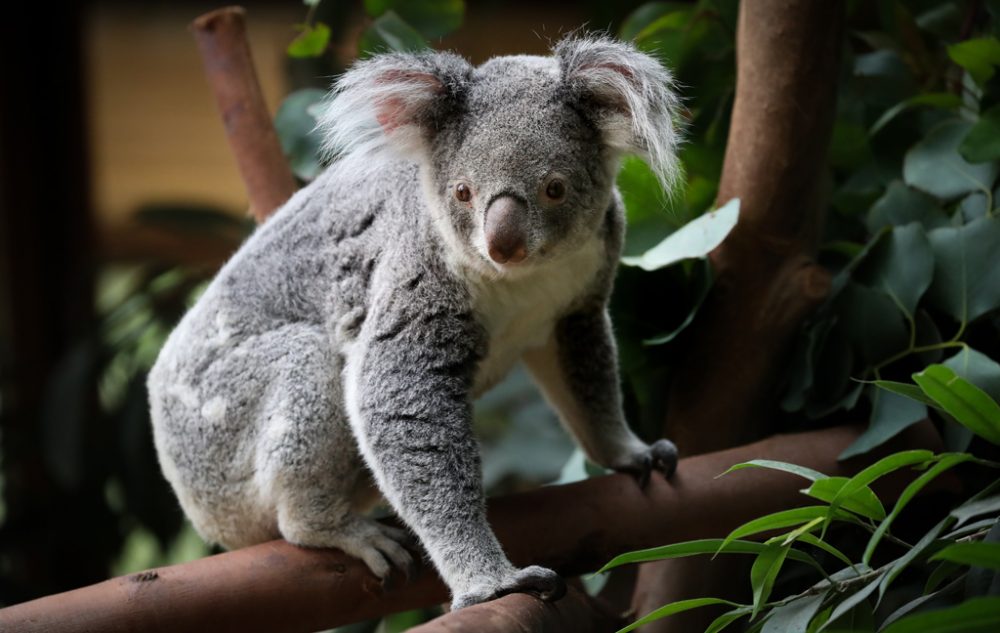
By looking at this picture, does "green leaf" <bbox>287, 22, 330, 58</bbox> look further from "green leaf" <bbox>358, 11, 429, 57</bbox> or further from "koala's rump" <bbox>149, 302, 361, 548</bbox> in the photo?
"koala's rump" <bbox>149, 302, 361, 548</bbox>

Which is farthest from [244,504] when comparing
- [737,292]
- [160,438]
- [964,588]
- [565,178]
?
[964,588]

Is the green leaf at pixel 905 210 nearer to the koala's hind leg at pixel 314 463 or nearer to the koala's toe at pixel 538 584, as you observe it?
the koala's toe at pixel 538 584

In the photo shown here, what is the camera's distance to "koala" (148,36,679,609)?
2.14 metres

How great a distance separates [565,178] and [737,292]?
70 cm

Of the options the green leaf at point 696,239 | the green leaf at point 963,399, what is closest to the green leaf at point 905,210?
the green leaf at point 696,239

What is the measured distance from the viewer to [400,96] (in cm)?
226

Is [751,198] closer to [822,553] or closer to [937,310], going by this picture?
[937,310]

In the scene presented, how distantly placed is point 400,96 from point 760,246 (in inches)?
38.0

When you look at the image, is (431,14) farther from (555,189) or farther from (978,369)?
(978,369)

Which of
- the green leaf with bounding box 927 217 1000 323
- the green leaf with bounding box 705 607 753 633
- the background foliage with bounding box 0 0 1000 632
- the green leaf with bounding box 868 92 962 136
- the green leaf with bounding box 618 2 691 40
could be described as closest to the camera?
the green leaf with bounding box 705 607 753 633

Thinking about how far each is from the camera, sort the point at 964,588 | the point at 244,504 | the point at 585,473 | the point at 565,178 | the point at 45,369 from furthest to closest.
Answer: the point at 45,369 → the point at 585,473 → the point at 244,504 → the point at 565,178 → the point at 964,588

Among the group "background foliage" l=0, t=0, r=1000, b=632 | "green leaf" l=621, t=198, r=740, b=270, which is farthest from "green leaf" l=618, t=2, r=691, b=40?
"green leaf" l=621, t=198, r=740, b=270

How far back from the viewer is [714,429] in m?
2.66

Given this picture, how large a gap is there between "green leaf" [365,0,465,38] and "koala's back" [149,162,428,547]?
0.70 metres
